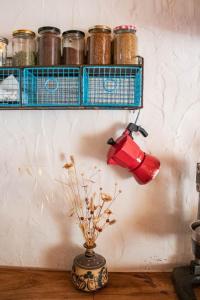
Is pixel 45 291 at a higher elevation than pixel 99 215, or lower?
lower

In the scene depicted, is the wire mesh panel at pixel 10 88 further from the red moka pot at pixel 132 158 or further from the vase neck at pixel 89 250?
the vase neck at pixel 89 250

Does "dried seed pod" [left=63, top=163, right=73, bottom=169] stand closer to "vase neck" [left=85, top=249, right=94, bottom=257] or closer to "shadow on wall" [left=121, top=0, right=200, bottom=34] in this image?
"vase neck" [left=85, top=249, right=94, bottom=257]

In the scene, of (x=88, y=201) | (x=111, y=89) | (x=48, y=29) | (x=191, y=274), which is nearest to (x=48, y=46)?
(x=48, y=29)

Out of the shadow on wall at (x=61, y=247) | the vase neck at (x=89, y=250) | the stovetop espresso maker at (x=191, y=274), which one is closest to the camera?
the stovetop espresso maker at (x=191, y=274)

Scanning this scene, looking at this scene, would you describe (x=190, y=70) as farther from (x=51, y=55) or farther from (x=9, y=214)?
(x=9, y=214)

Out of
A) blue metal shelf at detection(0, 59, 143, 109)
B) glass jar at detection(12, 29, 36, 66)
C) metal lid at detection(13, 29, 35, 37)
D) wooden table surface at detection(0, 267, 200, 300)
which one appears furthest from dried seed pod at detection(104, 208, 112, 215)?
metal lid at detection(13, 29, 35, 37)

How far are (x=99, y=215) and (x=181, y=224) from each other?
1.21 feet

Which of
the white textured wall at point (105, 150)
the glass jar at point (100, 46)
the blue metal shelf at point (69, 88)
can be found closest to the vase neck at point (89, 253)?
the white textured wall at point (105, 150)

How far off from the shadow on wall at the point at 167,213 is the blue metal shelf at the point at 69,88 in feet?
1.13

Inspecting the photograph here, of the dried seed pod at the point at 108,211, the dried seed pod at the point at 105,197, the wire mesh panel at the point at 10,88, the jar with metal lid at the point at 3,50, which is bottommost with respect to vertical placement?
the dried seed pod at the point at 108,211

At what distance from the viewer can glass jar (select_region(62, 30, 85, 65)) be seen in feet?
3.82

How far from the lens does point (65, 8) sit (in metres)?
1.27

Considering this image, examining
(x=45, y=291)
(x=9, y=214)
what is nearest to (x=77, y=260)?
(x=45, y=291)

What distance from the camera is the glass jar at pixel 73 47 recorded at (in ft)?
3.82
